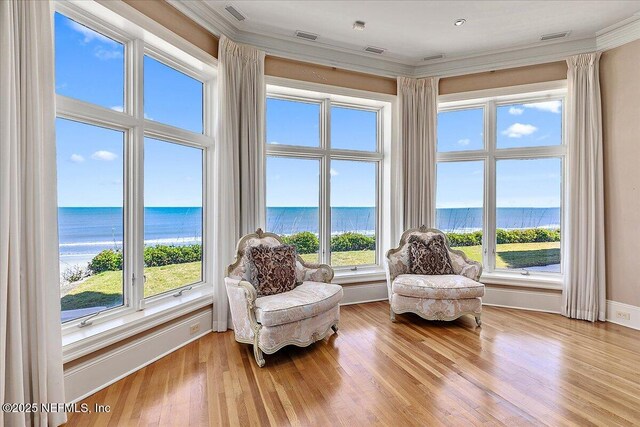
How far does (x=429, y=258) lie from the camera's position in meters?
4.18

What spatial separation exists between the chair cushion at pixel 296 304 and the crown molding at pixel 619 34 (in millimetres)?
4546

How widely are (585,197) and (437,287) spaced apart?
2.31 m

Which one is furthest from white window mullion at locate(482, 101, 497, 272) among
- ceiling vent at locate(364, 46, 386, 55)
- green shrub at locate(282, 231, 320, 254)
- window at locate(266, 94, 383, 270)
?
green shrub at locate(282, 231, 320, 254)

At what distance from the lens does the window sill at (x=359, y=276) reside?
4583mm

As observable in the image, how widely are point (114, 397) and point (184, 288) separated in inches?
51.8

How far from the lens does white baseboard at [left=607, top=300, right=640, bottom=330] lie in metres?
3.68

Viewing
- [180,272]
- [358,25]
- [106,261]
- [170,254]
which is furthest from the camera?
[358,25]

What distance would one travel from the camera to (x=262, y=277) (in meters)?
3.24

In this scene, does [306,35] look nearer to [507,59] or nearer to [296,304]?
[507,59]

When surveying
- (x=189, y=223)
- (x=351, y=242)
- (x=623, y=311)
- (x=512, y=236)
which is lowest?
(x=623, y=311)

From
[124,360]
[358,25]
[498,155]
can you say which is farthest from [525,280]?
[124,360]

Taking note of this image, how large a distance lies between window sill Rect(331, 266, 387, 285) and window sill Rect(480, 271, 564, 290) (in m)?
1.51

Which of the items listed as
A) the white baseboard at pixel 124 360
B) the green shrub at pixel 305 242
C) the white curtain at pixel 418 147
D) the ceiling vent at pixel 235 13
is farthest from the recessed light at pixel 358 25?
the white baseboard at pixel 124 360

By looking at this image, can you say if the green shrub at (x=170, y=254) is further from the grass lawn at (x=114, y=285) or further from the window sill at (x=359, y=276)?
the window sill at (x=359, y=276)
